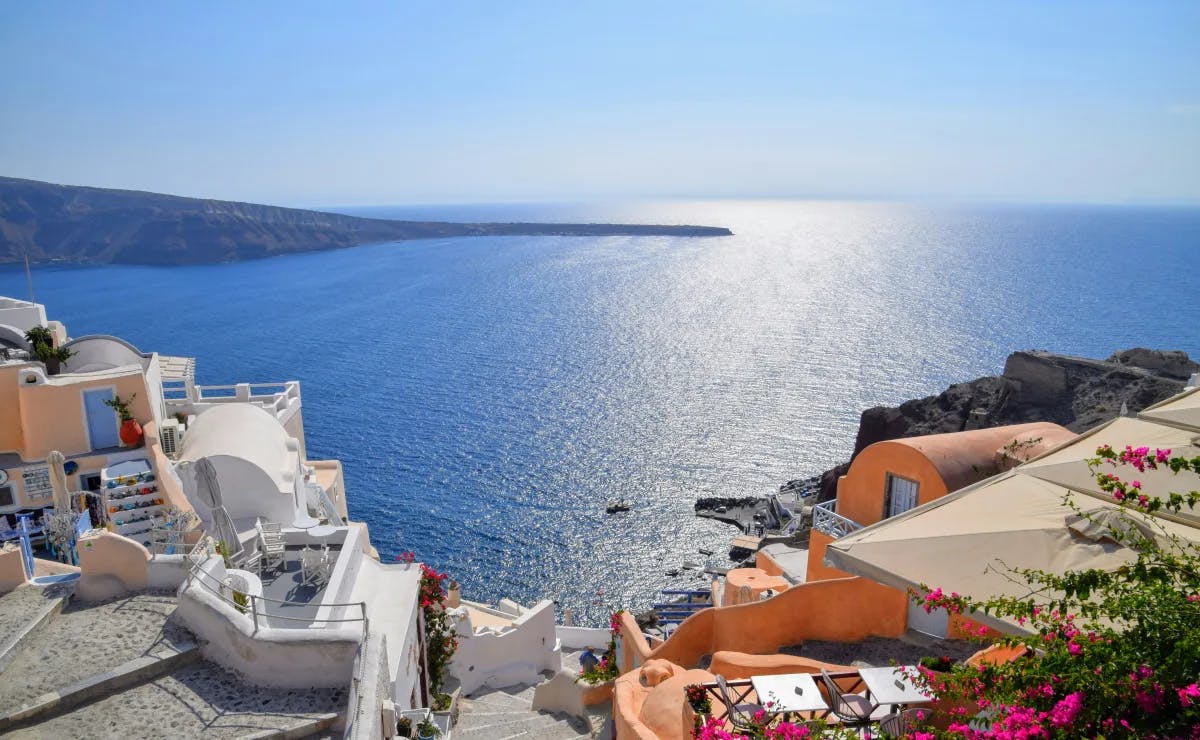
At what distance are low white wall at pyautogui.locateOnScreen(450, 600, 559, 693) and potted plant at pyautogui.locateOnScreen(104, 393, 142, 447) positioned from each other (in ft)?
28.5

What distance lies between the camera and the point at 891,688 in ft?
26.4

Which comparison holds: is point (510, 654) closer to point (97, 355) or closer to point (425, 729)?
point (425, 729)

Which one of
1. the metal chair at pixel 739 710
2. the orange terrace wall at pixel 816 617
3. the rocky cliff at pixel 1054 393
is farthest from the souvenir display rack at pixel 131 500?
the rocky cliff at pixel 1054 393

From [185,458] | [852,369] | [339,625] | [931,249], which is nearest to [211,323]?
[852,369]

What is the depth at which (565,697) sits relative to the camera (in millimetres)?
16547

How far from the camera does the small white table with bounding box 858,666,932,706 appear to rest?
7.89m

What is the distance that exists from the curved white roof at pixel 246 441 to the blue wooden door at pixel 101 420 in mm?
1459

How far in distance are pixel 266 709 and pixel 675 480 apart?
4483cm

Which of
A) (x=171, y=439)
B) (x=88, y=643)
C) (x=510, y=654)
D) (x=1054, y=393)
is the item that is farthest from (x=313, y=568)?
(x=1054, y=393)

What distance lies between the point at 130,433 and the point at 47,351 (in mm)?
3529

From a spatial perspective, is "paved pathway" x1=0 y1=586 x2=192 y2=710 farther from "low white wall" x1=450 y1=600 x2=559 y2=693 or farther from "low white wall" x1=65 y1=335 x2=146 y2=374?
"low white wall" x1=65 y1=335 x2=146 y2=374

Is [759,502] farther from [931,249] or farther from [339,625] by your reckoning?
[931,249]

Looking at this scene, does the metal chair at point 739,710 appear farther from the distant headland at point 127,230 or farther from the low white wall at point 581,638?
the distant headland at point 127,230

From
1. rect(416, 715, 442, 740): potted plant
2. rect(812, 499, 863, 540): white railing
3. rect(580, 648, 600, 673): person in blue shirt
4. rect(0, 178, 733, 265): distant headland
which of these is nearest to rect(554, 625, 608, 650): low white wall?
rect(580, 648, 600, 673): person in blue shirt
